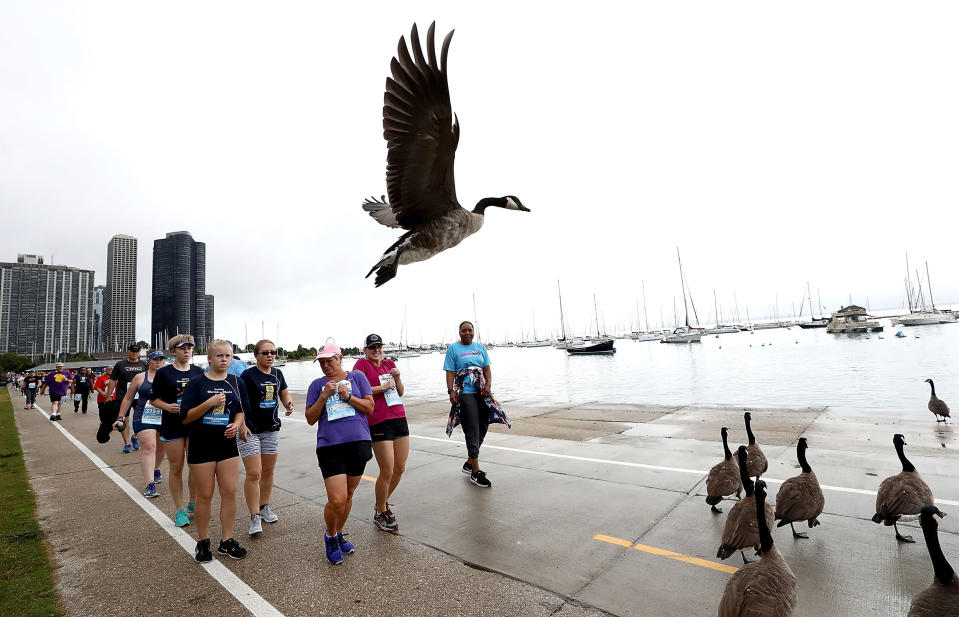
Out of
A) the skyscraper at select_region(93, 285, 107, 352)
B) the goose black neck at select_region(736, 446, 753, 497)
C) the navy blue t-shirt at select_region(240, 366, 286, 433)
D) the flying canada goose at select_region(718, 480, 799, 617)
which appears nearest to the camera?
the flying canada goose at select_region(718, 480, 799, 617)

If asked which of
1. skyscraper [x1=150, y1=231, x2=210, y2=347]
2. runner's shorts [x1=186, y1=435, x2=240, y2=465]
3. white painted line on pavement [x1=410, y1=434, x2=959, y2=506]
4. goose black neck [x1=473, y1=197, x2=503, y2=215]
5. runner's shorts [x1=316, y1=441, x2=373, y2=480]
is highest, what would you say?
skyscraper [x1=150, y1=231, x2=210, y2=347]

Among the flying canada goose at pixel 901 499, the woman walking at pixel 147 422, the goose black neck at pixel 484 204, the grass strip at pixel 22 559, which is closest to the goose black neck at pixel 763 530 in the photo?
the flying canada goose at pixel 901 499

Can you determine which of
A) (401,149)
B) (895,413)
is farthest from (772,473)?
(895,413)

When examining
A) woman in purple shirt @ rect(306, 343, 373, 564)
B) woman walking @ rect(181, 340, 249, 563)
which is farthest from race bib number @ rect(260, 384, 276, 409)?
woman in purple shirt @ rect(306, 343, 373, 564)

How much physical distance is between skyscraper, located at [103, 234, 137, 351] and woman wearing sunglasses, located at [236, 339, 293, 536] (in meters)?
144

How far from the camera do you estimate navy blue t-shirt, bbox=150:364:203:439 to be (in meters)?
4.56

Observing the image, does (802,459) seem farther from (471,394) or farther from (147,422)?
(147,422)

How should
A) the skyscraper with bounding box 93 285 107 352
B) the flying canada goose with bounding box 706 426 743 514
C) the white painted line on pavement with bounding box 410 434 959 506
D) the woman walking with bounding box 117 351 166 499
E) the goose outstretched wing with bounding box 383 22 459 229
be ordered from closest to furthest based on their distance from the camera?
the goose outstretched wing with bounding box 383 22 459 229 < the flying canada goose with bounding box 706 426 743 514 < the white painted line on pavement with bounding box 410 434 959 506 < the woman walking with bounding box 117 351 166 499 < the skyscraper with bounding box 93 285 107 352

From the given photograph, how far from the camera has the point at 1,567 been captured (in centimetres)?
387

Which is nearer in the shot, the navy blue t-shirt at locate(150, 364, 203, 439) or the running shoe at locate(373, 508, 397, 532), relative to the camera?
the running shoe at locate(373, 508, 397, 532)

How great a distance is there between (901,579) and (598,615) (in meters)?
2.23

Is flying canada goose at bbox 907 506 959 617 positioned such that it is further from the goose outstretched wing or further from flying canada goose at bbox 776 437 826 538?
the goose outstretched wing

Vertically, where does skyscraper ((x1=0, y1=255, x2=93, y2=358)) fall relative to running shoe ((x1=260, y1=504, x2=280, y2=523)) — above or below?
above

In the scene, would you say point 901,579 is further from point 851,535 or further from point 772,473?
point 772,473
